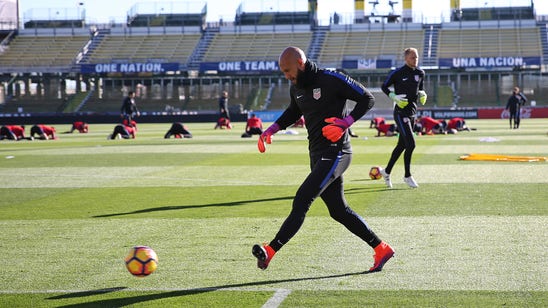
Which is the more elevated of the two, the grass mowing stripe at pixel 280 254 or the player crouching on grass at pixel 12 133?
the grass mowing stripe at pixel 280 254

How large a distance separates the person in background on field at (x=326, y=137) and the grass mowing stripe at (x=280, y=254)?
1.26 ft

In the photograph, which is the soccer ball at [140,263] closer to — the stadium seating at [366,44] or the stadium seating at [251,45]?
the stadium seating at [366,44]

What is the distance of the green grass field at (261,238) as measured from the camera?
671 centimetres

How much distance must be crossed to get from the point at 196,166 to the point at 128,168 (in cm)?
161

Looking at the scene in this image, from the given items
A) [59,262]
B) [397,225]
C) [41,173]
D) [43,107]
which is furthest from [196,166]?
[43,107]

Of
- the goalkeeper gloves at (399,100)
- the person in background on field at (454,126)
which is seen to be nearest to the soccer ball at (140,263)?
the goalkeeper gloves at (399,100)

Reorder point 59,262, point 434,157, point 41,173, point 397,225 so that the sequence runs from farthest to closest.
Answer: point 434,157 → point 41,173 → point 397,225 → point 59,262

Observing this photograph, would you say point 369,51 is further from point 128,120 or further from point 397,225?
point 397,225

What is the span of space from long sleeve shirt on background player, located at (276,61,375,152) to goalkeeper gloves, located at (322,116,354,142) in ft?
0.28

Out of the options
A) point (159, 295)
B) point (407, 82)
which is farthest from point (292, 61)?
point (407, 82)

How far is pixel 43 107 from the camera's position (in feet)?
241

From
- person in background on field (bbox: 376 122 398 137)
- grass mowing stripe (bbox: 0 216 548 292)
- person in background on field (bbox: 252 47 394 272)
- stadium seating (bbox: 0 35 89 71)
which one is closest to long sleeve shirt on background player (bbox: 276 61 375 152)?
person in background on field (bbox: 252 47 394 272)

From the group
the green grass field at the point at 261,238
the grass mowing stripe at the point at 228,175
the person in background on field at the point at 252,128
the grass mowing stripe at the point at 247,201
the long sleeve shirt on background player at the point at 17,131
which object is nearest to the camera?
the green grass field at the point at 261,238

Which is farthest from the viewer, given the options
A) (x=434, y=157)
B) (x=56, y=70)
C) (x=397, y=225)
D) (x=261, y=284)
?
(x=56, y=70)
